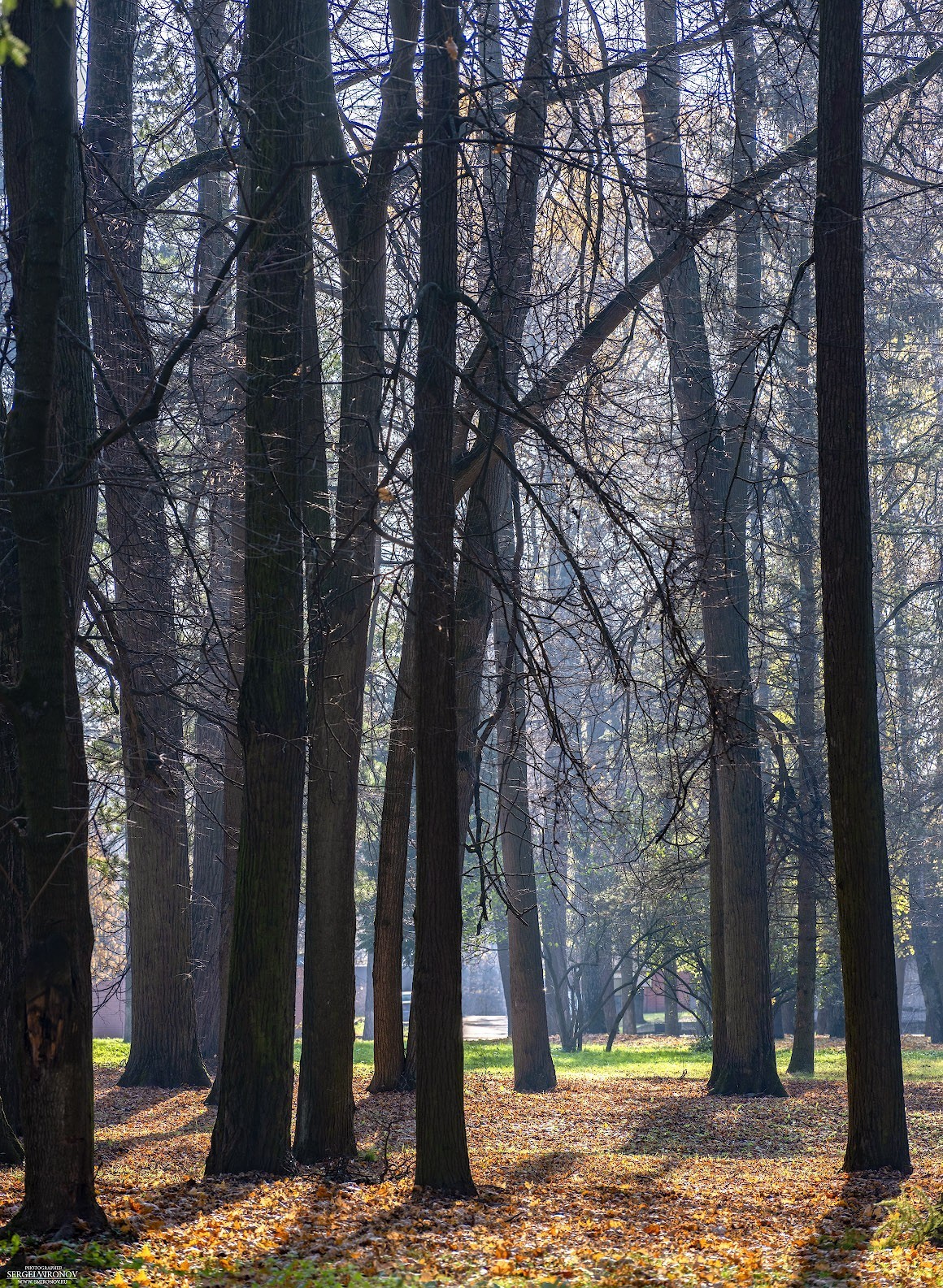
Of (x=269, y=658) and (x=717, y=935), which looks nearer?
(x=269, y=658)

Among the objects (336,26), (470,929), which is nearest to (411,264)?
(336,26)

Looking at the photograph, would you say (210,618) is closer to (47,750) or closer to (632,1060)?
(47,750)

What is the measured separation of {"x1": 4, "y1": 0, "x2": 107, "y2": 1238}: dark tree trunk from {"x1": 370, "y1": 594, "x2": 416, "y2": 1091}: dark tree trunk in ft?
22.2

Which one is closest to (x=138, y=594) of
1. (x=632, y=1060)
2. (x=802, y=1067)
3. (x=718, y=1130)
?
(x=718, y=1130)

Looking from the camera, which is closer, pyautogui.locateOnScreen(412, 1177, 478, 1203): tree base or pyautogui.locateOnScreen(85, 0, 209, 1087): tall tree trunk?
pyautogui.locateOnScreen(412, 1177, 478, 1203): tree base

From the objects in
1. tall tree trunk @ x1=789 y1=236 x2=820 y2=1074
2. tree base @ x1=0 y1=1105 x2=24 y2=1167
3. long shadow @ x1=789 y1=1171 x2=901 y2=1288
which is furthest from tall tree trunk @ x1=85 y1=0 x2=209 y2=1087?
tall tree trunk @ x1=789 y1=236 x2=820 y2=1074

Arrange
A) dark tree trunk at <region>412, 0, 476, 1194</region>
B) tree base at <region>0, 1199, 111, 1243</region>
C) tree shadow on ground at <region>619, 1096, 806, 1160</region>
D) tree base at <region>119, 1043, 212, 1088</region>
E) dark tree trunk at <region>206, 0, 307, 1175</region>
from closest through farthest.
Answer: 1. tree base at <region>0, 1199, 111, 1243</region>
2. dark tree trunk at <region>412, 0, 476, 1194</region>
3. dark tree trunk at <region>206, 0, 307, 1175</region>
4. tree shadow on ground at <region>619, 1096, 806, 1160</region>
5. tree base at <region>119, 1043, 212, 1088</region>

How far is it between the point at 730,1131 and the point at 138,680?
7.77m

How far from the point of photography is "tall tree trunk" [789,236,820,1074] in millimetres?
18875

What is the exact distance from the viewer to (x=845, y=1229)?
23.6 feet

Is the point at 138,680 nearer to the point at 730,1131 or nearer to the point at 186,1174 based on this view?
the point at 186,1174

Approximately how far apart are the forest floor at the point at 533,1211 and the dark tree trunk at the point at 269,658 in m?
0.57

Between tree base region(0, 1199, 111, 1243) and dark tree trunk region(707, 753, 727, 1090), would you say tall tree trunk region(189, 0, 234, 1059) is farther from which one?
dark tree trunk region(707, 753, 727, 1090)

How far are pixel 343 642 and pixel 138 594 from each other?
6.53ft
